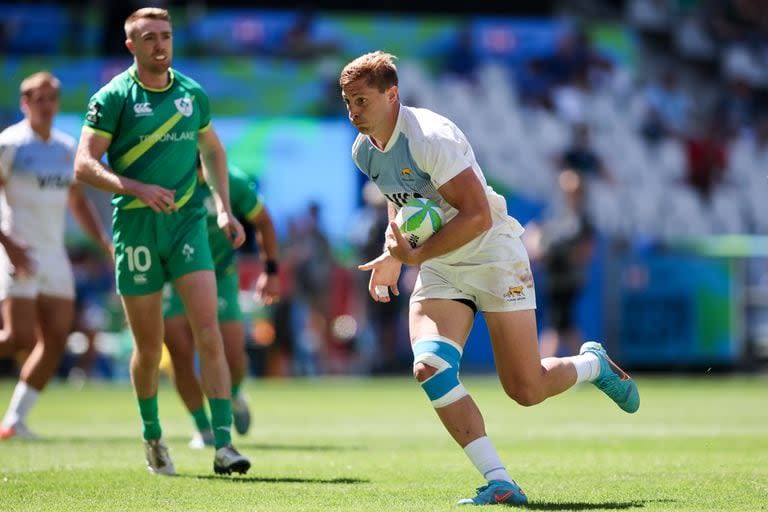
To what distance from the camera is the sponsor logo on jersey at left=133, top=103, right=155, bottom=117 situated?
8.55 meters

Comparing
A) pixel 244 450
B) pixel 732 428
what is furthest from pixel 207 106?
pixel 732 428

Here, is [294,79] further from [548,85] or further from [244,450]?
[244,450]

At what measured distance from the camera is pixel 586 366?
26.2 feet

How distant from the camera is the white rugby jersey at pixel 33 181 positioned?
38.6ft

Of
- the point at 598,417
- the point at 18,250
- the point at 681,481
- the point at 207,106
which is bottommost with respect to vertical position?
the point at 598,417

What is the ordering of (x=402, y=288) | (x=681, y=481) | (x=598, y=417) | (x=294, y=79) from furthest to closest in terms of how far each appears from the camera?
(x=294, y=79), (x=402, y=288), (x=598, y=417), (x=681, y=481)

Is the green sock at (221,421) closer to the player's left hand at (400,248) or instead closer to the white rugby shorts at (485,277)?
the white rugby shorts at (485,277)

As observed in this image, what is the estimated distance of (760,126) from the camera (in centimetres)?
2830

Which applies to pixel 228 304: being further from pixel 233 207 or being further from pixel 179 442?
pixel 179 442

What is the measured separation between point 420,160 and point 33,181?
569 centimetres

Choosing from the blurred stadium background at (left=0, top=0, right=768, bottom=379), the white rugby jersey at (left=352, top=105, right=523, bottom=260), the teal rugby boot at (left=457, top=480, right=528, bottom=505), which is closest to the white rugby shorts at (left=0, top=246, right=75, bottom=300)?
the white rugby jersey at (left=352, top=105, right=523, bottom=260)

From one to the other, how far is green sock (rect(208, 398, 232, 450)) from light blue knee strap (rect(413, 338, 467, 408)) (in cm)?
188

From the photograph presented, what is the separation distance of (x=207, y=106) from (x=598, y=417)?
6604 mm

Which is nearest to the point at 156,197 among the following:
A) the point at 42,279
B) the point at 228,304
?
the point at 228,304
